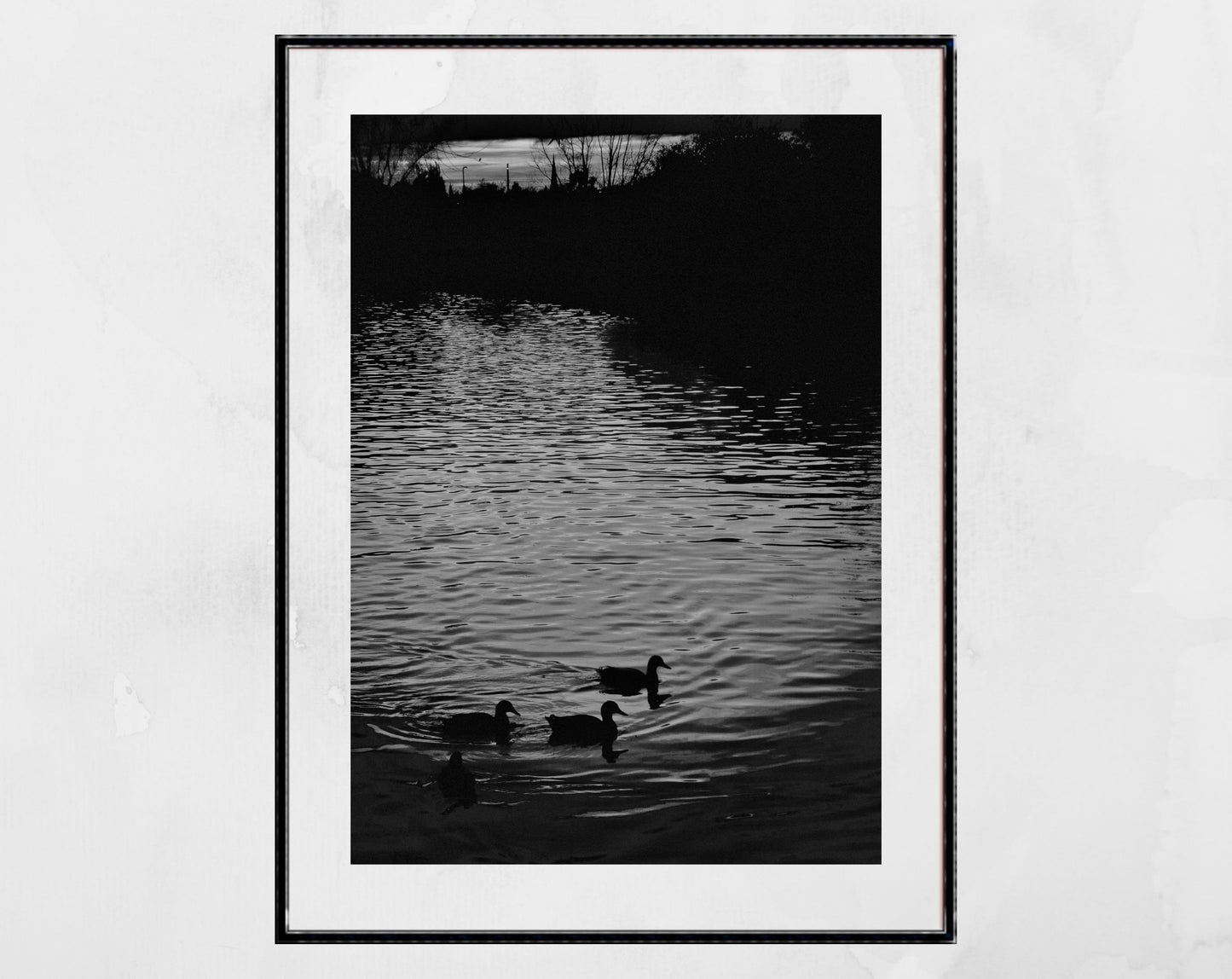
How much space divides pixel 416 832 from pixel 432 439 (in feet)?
1.57

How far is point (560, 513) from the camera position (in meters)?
1.54

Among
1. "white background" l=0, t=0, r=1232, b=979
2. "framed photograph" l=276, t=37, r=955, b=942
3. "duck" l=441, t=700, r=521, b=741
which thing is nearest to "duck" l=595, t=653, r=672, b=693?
"framed photograph" l=276, t=37, r=955, b=942

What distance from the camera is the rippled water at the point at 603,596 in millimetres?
1533

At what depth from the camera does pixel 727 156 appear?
5.06ft

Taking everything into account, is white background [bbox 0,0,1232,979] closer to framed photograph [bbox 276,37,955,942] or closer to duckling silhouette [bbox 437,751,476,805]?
framed photograph [bbox 276,37,955,942]

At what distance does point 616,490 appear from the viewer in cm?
154

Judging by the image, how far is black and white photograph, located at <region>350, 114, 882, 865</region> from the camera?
5.03ft
